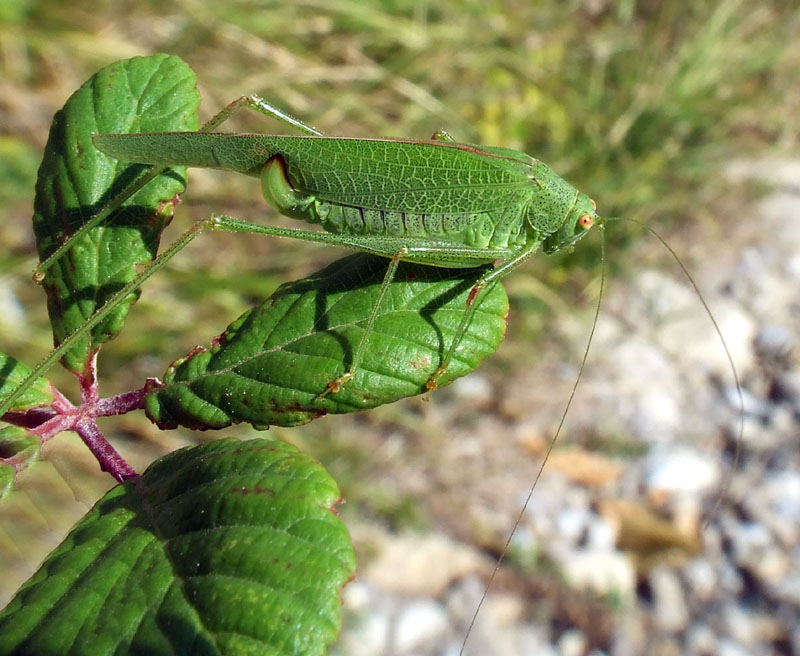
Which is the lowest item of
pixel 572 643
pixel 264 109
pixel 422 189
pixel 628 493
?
pixel 572 643

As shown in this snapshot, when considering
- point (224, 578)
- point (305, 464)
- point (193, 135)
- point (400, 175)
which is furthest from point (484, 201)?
point (224, 578)

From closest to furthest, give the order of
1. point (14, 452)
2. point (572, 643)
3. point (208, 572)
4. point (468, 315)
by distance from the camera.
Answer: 1. point (208, 572)
2. point (14, 452)
3. point (468, 315)
4. point (572, 643)

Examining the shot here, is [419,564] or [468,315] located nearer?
[468,315]

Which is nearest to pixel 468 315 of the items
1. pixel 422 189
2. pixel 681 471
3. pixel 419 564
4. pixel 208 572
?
pixel 208 572

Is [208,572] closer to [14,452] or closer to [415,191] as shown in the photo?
[14,452]

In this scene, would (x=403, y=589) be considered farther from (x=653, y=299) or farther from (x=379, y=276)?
(x=379, y=276)

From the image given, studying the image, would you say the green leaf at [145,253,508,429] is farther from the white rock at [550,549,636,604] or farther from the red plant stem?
the white rock at [550,549,636,604]

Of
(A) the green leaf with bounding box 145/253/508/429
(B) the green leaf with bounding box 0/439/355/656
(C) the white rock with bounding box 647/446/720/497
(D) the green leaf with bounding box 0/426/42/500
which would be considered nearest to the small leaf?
(D) the green leaf with bounding box 0/426/42/500
